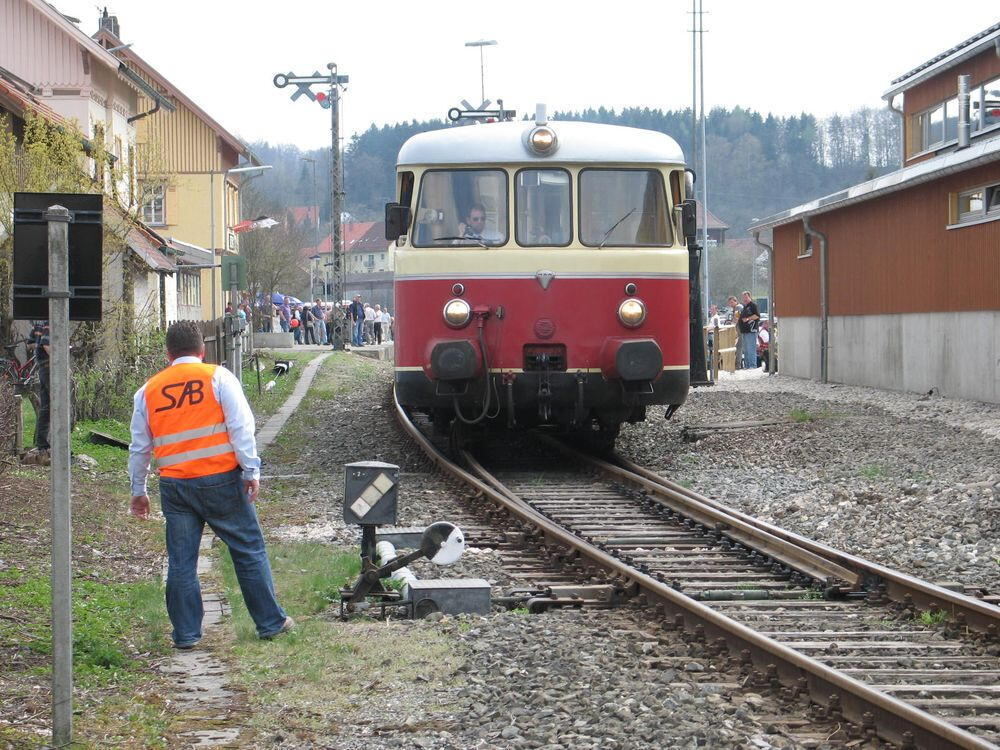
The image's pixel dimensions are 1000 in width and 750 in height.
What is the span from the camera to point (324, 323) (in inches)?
2092

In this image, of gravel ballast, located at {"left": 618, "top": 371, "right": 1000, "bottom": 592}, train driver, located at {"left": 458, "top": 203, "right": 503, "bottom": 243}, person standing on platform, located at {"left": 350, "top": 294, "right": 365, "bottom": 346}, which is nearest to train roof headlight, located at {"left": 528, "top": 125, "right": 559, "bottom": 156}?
train driver, located at {"left": 458, "top": 203, "right": 503, "bottom": 243}

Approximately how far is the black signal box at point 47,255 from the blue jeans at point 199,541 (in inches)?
63.8


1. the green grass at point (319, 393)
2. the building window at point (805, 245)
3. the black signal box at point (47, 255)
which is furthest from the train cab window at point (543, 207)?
the building window at point (805, 245)

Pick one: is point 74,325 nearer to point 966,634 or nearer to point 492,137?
point 492,137

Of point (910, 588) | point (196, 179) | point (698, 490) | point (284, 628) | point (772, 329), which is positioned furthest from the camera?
point (196, 179)

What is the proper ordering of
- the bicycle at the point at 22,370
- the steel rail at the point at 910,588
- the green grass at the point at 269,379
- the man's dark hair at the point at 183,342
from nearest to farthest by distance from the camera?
the man's dark hair at the point at 183,342 → the steel rail at the point at 910,588 → the bicycle at the point at 22,370 → the green grass at the point at 269,379

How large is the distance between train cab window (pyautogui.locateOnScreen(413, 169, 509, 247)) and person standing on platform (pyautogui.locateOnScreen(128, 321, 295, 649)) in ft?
22.3

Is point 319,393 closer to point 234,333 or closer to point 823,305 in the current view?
point 234,333

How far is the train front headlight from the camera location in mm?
13422

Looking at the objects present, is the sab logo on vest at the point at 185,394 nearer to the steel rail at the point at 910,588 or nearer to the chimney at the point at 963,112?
the steel rail at the point at 910,588

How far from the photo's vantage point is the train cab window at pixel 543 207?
1365 cm

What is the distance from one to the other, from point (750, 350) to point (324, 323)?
73.2 feet

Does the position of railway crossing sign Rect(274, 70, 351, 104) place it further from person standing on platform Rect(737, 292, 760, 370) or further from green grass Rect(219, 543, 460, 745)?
green grass Rect(219, 543, 460, 745)

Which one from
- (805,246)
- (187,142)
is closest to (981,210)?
(805,246)
